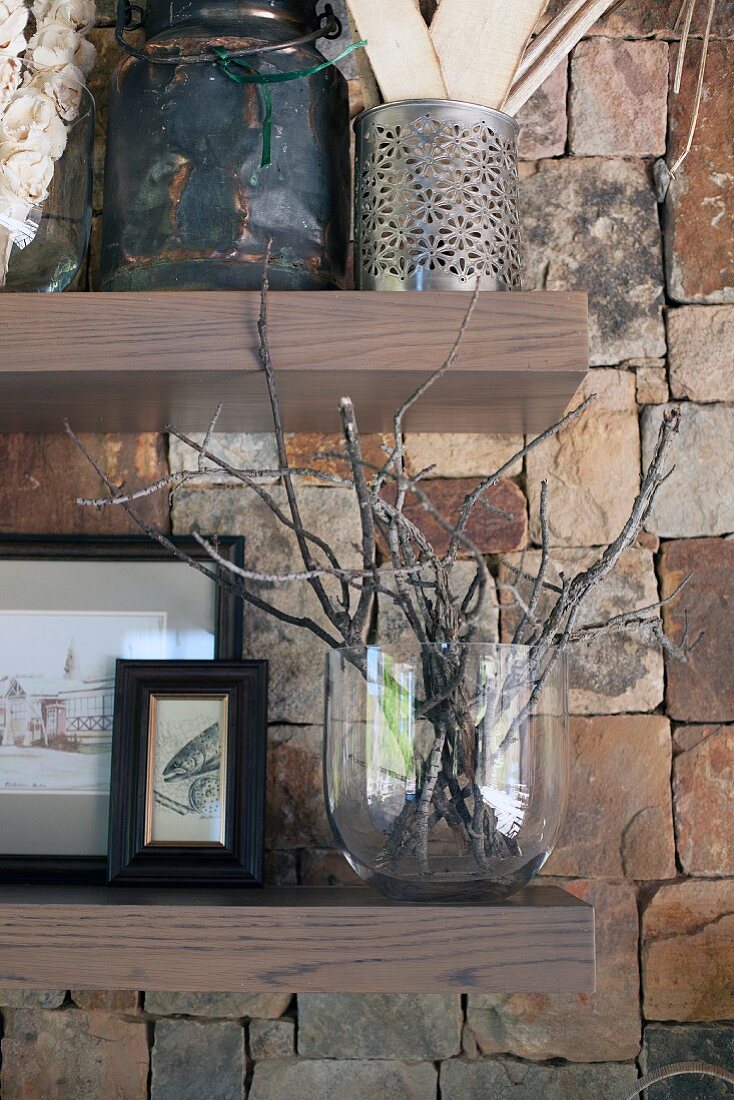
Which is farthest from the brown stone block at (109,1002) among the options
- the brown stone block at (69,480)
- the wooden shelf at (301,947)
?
the brown stone block at (69,480)

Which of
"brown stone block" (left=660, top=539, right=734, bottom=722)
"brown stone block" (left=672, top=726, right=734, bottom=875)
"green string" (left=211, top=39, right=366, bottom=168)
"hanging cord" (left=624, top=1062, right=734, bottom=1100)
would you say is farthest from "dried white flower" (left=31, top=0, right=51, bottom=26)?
"hanging cord" (left=624, top=1062, right=734, bottom=1100)

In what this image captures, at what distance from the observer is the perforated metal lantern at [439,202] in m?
0.94

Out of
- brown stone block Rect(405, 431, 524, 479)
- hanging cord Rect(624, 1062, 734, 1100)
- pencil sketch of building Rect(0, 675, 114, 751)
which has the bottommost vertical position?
hanging cord Rect(624, 1062, 734, 1100)

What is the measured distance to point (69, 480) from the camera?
114 centimetres

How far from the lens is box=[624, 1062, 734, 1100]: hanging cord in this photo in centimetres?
100

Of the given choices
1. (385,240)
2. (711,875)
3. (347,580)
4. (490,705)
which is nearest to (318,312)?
(385,240)

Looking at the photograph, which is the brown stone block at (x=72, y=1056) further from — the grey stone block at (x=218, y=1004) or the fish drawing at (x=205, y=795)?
the fish drawing at (x=205, y=795)

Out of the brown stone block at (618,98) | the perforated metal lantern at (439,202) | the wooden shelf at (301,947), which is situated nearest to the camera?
the wooden shelf at (301,947)

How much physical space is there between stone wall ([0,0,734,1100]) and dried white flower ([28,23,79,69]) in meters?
0.11

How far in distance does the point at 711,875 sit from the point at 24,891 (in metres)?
0.67

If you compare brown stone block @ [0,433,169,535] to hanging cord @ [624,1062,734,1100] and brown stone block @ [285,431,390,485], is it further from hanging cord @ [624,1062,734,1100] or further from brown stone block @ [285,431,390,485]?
hanging cord @ [624,1062,734,1100]

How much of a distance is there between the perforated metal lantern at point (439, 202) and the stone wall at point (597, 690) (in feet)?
0.65

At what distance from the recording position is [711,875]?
107cm

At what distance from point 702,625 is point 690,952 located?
0.33 meters
